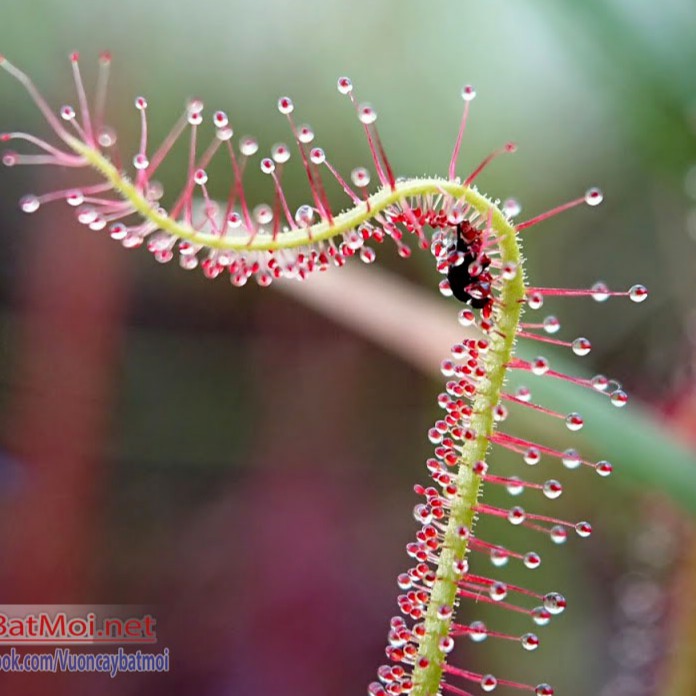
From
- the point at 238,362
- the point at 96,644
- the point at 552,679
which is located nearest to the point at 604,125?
the point at 238,362

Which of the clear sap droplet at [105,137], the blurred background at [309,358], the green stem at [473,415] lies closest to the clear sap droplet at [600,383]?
the green stem at [473,415]

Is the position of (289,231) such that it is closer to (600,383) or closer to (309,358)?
(600,383)

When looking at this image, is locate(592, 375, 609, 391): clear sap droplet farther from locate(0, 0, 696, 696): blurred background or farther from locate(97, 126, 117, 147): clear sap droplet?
locate(0, 0, 696, 696): blurred background

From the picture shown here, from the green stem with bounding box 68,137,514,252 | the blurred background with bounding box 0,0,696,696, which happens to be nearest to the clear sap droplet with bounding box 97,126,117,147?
the green stem with bounding box 68,137,514,252

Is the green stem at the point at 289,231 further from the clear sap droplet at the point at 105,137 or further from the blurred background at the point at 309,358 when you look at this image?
the blurred background at the point at 309,358

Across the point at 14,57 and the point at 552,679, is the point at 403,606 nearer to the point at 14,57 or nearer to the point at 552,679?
the point at 552,679

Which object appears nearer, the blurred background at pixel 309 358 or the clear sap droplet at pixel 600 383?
the clear sap droplet at pixel 600 383

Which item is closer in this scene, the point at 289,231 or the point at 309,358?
the point at 289,231

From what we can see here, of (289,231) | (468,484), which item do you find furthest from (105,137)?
(468,484)
